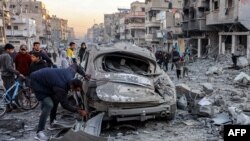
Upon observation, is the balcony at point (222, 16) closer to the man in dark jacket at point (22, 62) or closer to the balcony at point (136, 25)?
the man in dark jacket at point (22, 62)

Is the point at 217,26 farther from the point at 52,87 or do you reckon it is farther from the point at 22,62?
the point at 52,87

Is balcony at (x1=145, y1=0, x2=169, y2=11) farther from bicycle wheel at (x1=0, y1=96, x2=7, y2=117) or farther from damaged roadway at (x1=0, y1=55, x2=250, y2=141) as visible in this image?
bicycle wheel at (x1=0, y1=96, x2=7, y2=117)

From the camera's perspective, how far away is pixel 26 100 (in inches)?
360

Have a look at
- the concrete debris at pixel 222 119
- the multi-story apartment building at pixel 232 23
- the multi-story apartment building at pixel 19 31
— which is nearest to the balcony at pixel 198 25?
the multi-story apartment building at pixel 232 23

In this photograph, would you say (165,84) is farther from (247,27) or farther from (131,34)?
(131,34)

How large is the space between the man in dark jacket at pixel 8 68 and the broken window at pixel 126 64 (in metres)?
2.44

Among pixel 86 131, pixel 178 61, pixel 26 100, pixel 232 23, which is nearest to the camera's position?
pixel 86 131

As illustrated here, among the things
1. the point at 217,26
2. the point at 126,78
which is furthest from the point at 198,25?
the point at 126,78

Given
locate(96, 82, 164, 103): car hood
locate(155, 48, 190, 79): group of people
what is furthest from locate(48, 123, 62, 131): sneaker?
locate(155, 48, 190, 79): group of people

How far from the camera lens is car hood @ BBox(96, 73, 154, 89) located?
7.07 meters

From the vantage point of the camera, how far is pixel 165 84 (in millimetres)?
7707

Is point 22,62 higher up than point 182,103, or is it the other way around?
point 22,62

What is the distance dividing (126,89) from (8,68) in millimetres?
3589

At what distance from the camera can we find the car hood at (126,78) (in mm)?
7074
